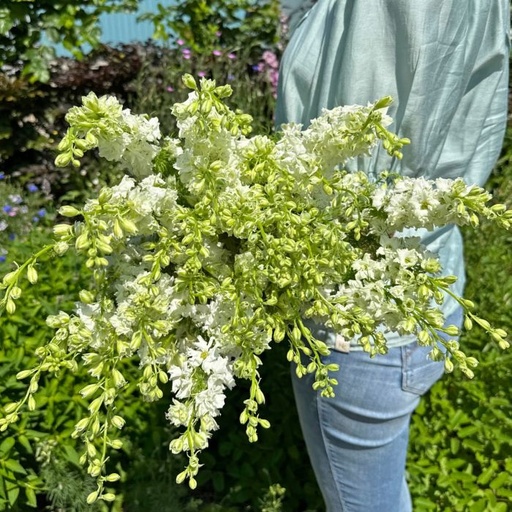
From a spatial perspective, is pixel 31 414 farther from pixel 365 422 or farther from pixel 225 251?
pixel 225 251

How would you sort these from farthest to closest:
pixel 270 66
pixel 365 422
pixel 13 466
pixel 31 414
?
pixel 270 66
pixel 31 414
pixel 13 466
pixel 365 422

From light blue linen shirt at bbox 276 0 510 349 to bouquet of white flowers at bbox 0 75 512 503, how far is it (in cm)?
29

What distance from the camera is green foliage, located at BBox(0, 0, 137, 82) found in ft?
13.1

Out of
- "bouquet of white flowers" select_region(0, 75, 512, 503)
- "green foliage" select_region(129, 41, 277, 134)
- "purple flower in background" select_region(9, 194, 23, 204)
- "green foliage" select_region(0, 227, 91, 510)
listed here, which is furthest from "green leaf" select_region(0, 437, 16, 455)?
"green foliage" select_region(129, 41, 277, 134)

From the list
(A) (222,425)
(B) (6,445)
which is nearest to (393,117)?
(B) (6,445)

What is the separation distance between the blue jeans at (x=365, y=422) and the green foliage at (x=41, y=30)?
3.28 m

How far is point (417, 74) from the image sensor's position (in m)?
1.09

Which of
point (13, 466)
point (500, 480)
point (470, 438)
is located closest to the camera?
point (13, 466)

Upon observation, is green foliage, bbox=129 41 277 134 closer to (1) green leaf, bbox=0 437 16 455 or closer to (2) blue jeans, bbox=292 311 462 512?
(1) green leaf, bbox=0 437 16 455

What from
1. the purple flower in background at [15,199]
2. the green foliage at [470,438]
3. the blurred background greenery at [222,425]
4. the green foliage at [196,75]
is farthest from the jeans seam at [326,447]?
the purple flower in background at [15,199]

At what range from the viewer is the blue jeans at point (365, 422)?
1.29 m

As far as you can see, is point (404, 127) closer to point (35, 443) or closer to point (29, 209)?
point (35, 443)

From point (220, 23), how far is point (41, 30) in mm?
1228

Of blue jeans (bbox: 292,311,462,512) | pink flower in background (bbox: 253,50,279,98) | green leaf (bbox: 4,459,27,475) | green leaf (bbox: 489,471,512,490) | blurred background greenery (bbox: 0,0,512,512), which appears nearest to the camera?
blue jeans (bbox: 292,311,462,512)
